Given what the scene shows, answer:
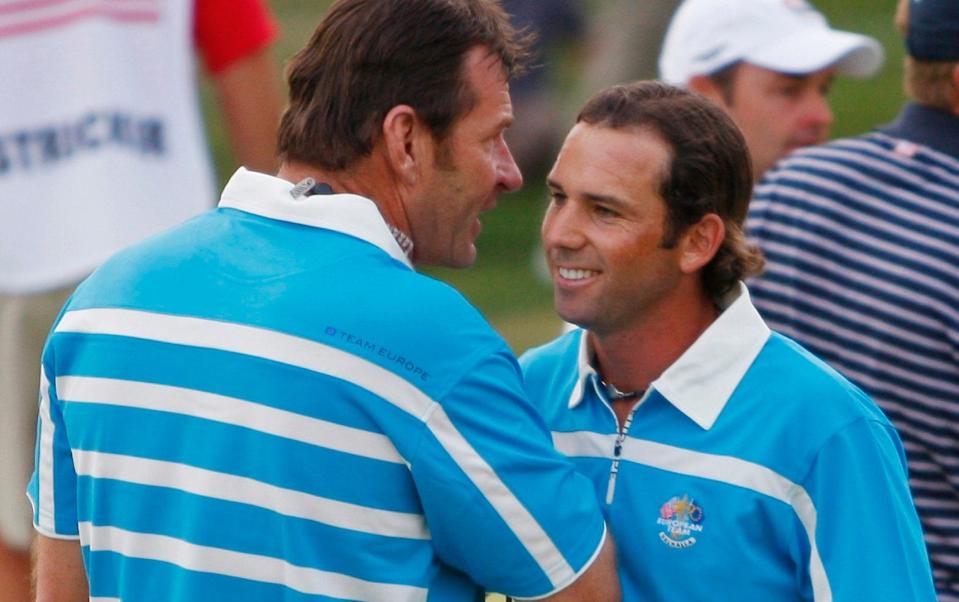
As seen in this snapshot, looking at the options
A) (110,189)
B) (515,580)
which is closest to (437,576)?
(515,580)

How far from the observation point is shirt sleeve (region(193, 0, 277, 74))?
4.27 m

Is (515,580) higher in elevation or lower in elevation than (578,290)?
lower

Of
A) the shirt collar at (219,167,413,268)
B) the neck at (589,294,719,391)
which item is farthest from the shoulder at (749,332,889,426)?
the shirt collar at (219,167,413,268)

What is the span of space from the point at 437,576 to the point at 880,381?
1.43 m

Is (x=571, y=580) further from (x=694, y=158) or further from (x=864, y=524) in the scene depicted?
(x=694, y=158)

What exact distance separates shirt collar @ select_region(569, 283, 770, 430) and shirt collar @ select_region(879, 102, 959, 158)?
1135 mm

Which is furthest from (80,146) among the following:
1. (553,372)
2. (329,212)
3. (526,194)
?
(526,194)

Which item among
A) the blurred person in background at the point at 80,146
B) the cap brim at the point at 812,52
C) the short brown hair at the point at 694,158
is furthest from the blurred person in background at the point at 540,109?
the short brown hair at the point at 694,158

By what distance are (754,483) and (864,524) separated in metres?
0.18

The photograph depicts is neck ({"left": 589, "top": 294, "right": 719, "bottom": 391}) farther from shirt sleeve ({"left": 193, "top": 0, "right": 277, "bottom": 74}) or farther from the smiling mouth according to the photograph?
shirt sleeve ({"left": 193, "top": 0, "right": 277, "bottom": 74})

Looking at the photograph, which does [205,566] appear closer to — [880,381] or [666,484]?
[666,484]

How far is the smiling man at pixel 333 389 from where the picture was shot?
2.43 meters

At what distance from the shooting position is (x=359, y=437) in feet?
7.98

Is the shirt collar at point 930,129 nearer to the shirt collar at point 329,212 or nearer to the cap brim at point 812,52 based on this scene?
the cap brim at point 812,52
